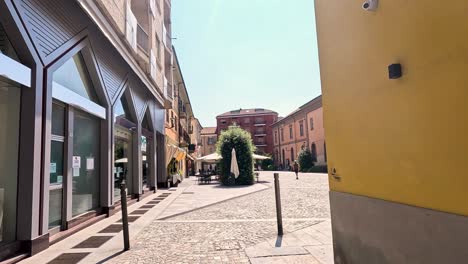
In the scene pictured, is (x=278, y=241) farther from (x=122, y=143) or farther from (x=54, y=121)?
(x=122, y=143)

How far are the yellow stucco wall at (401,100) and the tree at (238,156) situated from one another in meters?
18.5

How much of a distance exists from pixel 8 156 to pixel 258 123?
79.7m

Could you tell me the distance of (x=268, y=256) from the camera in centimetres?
531

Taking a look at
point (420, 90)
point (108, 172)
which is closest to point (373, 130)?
point (420, 90)

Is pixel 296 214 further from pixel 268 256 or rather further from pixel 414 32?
pixel 414 32

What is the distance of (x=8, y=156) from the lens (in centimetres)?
567

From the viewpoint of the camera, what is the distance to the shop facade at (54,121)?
5609 millimetres

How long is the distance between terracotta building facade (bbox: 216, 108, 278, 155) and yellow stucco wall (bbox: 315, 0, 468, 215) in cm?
7774

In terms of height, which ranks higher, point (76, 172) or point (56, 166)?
point (56, 166)

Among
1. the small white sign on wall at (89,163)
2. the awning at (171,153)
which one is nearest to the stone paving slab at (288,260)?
the small white sign on wall at (89,163)

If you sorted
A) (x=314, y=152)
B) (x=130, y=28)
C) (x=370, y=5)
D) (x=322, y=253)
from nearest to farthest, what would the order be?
1. (x=370, y=5)
2. (x=322, y=253)
3. (x=130, y=28)
4. (x=314, y=152)

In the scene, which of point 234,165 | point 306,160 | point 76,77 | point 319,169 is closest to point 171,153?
point 234,165

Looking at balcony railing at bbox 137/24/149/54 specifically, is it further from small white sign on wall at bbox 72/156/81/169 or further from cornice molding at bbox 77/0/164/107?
small white sign on wall at bbox 72/156/81/169

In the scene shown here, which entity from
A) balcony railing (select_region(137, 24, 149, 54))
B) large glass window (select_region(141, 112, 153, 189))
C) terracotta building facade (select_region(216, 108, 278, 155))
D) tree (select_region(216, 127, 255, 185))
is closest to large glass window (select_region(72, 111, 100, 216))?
balcony railing (select_region(137, 24, 149, 54))
